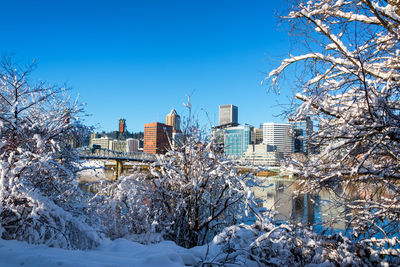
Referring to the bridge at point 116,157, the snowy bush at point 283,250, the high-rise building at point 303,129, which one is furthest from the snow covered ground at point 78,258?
the bridge at point 116,157

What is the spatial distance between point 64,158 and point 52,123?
1341 millimetres

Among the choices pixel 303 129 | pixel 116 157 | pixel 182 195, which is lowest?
pixel 182 195

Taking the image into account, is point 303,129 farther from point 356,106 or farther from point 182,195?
point 182,195

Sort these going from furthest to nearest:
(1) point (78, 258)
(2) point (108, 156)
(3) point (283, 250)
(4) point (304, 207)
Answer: (2) point (108, 156), (4) point (304, 207), (3) point (283, 250), (1) point (78, 258)

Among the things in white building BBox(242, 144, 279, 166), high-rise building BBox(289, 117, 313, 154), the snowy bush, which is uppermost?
high-rise building BBox(289, 117, 313, 154)

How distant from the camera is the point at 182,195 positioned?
24.2 feet

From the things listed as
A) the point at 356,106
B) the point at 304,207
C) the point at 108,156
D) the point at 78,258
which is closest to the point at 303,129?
the point at 356,106

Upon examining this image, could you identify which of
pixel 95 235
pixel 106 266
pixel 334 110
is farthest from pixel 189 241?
pixel 334 110

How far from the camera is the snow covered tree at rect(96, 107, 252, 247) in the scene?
23.9 ft

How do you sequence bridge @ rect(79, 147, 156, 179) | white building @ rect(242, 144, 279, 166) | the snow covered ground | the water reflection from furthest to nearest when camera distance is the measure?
1. bridge @ rect(79, 147, 156, 179)
2. white building @ rect(242, 144, 279, 166)
3. the water reflection
4. the snow covered ground

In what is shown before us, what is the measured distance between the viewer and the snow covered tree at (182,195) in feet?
23.9

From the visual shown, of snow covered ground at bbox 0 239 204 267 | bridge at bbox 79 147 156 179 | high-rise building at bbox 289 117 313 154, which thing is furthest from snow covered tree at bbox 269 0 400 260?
bridge at bbox 79 147 156 179

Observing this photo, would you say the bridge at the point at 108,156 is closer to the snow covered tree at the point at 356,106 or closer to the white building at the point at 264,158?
the white building at the point at 264,158

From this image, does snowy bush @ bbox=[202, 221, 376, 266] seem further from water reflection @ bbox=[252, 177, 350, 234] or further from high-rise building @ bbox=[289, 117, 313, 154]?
high-rise building @ bbox=[289, 117, 313, 154]
